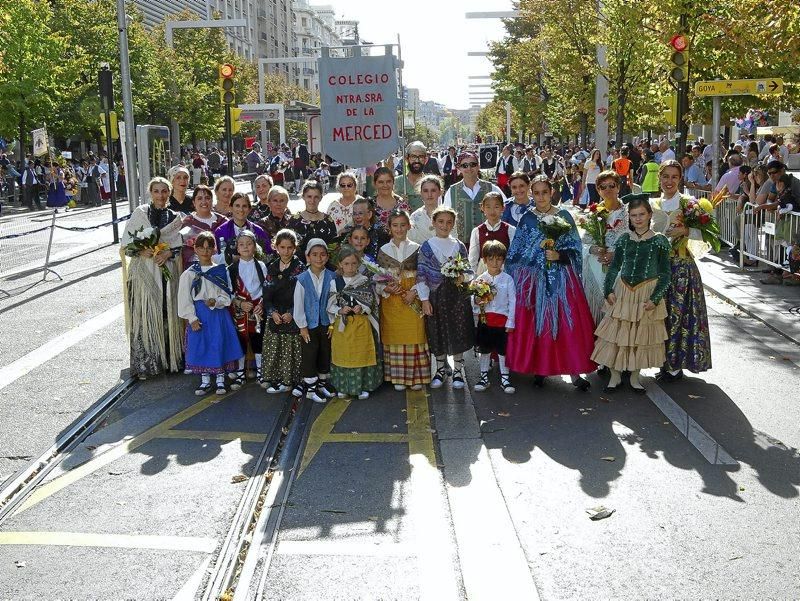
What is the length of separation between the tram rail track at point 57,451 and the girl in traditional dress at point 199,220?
1.30 m

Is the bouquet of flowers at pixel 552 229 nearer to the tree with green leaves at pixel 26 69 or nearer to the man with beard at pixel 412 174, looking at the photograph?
the man with beard at pixel 412 174

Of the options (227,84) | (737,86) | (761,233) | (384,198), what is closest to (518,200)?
(384,198)

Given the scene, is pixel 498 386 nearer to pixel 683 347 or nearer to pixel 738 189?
pixel 683 347

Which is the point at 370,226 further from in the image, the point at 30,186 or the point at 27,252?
the point at 30,186

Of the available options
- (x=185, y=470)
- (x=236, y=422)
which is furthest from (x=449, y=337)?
(x=185, y=470)

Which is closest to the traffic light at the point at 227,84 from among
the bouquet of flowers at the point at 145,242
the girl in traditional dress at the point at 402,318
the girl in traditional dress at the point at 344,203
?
the girl in traditional dress at the point at 344,203

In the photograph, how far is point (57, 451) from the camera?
252 inches

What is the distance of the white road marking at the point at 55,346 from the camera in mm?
8523

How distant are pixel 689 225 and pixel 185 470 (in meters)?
4.58

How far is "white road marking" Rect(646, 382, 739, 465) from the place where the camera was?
5.98 metres

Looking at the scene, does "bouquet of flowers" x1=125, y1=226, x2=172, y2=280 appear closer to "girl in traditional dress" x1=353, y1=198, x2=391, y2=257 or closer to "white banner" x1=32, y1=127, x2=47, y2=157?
"girl in traditional dress" x1=353, y1=198, x2=391, y2=257

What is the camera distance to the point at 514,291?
24.9 ft

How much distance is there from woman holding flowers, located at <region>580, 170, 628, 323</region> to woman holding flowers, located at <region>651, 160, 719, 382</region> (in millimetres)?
352

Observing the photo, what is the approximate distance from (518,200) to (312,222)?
1896mm
